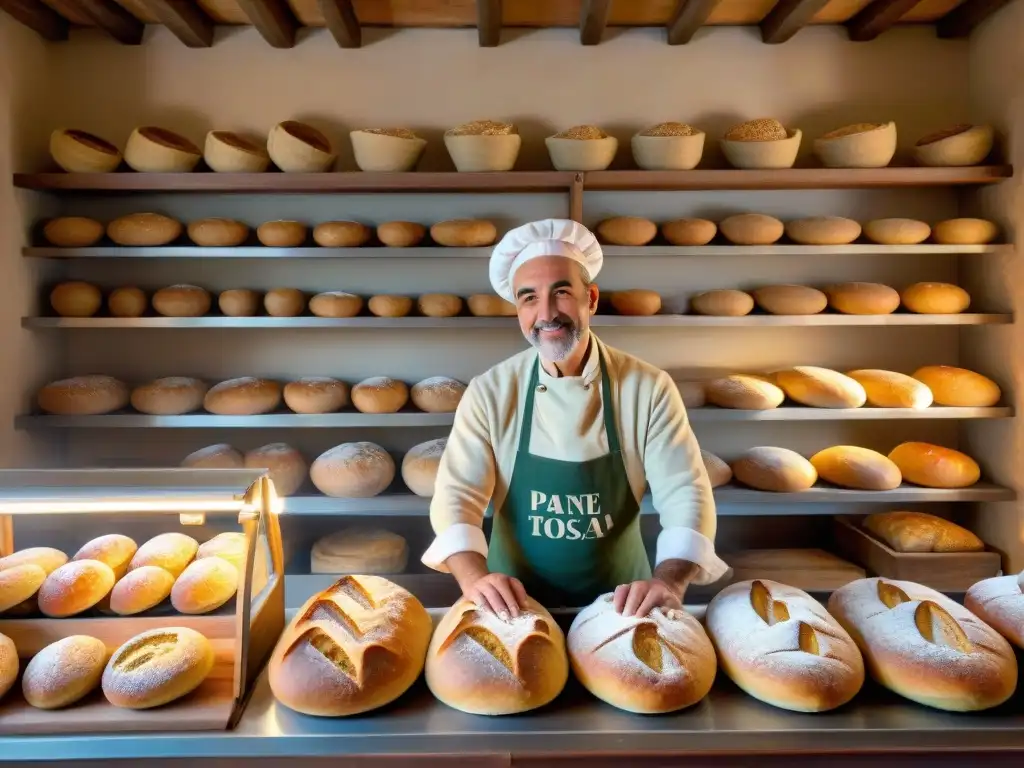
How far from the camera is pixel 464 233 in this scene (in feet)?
8.68

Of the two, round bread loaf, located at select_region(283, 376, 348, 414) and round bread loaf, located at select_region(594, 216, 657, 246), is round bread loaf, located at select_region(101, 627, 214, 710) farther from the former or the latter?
round bread loaf, located at select_region(594, 216, 657, 246)

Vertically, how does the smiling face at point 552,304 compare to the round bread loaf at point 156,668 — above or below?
above

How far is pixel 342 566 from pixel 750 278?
2.01m

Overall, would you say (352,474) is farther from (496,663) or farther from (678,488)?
(496,663)

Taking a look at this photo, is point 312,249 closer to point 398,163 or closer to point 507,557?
point 398,163

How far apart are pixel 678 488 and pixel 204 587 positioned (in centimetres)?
94

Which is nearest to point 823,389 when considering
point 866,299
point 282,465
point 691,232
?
point 866,299

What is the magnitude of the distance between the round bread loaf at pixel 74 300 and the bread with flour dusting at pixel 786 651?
254 centimetres

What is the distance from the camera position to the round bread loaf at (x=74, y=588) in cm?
110

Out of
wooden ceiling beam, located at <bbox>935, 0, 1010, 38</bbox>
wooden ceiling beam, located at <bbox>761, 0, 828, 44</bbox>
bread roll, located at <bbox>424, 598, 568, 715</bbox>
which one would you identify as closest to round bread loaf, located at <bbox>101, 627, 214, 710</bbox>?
bread roll, located at <bbox>424, 598, 568, 715</bbox>

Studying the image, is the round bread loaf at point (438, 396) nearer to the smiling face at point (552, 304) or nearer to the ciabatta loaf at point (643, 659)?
the smiling face at point (552, 304)

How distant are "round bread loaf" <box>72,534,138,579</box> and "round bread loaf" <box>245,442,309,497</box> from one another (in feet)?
4.39

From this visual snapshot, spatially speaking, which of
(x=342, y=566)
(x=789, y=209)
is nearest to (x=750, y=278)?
(x=789, y=209)

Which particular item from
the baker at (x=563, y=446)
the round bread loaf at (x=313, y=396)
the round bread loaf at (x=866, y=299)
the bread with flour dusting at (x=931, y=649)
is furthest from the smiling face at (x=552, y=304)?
the round bread loaf at (x=866, y=299)
